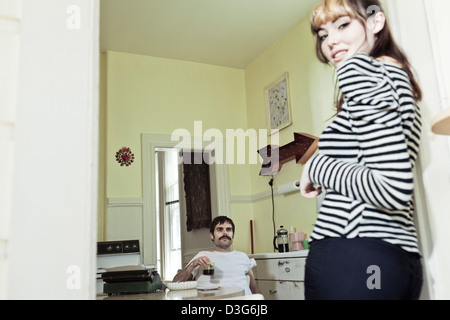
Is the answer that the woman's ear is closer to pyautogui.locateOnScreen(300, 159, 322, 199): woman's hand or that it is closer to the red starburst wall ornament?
pyautogui.locateOnScreen(300, 159, 322, 199): woman's hand

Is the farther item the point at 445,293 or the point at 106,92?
the point at 106,92

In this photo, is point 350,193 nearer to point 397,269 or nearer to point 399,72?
point 397,269

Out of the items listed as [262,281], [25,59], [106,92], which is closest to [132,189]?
[106,92]

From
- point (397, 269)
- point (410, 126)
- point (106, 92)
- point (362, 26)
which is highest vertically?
point (106, 92)

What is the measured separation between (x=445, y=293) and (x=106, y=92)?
13.6 feet

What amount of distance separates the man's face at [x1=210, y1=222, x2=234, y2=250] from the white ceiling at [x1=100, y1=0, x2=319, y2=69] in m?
2.00

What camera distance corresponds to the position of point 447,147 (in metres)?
1.24

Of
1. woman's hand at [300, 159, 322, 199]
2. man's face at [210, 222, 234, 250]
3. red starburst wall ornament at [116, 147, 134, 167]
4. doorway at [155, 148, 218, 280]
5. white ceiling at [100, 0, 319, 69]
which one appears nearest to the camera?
woman's hand at [300, 159, 322, 199]

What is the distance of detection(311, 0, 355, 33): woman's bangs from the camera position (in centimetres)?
105

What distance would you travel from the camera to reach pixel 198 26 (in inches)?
175

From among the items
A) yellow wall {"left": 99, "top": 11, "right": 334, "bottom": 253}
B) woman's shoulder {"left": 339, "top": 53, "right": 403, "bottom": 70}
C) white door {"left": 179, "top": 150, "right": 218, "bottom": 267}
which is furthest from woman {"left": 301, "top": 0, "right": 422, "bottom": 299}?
white door {"left": 179, "top": 150, "right": 218, "bottom": 267}

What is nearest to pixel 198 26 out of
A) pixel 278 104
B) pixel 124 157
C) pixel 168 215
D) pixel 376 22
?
pixel 278 104

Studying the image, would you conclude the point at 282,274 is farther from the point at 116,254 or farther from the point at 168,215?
the point at 168,215

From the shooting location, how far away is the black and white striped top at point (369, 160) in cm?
86
